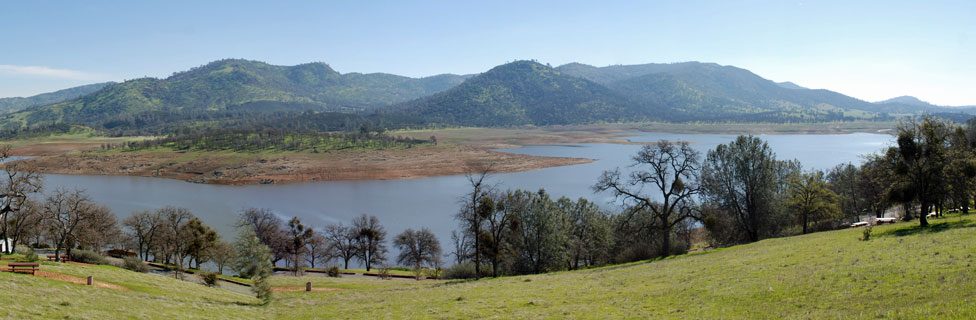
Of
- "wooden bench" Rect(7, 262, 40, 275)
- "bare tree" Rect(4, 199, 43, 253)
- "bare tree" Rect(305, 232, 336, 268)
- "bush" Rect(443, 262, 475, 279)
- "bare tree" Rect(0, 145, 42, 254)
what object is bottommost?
"bare tree" Rect(305, 232, 336, 268)

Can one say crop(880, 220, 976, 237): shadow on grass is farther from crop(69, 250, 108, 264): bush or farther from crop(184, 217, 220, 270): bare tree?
crop(69, 250, 108, 264): bush

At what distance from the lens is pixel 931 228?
20594 mm

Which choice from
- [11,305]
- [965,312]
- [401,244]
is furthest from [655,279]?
[401,244]

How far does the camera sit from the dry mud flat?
97.1m

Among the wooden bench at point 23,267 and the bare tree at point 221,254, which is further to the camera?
the bare tree at point 221,254

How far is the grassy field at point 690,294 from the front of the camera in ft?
35.7

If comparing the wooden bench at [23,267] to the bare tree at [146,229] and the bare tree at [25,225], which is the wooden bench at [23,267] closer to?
the bare tree at [25,225]

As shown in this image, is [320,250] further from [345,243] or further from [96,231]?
[96,231]

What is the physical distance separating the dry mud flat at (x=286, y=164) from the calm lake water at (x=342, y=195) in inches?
222

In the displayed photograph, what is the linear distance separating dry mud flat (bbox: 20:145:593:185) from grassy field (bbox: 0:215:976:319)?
76.4 m

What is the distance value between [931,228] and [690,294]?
46.4 feet

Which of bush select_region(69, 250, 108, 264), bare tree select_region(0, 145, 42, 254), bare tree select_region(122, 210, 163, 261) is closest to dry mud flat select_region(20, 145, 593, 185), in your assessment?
bare tree select_region(122, 210, 163, 261)

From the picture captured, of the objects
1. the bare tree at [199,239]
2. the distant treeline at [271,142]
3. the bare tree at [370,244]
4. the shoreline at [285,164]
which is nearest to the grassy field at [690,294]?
the bare tree at [199,239]

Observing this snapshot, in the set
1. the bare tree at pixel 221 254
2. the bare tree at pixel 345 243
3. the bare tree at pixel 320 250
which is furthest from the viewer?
the bare tree at pixel 345 243
